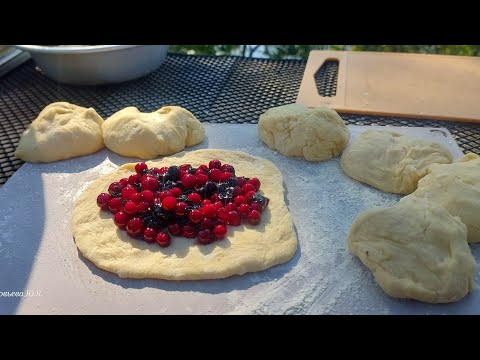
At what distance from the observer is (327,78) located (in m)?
2.97

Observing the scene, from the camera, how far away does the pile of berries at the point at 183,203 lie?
5.74 feet

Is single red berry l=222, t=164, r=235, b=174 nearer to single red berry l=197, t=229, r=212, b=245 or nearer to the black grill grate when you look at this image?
single red berry l=197, t=229, r=212, b=245

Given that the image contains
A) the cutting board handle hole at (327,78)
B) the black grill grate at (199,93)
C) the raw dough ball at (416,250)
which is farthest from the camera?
the cutting board handle hole at (327,78)

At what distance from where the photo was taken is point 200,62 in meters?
3.22

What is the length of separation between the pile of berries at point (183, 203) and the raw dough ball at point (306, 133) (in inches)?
13.3

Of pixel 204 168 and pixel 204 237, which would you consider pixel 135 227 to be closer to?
pixel 204 237

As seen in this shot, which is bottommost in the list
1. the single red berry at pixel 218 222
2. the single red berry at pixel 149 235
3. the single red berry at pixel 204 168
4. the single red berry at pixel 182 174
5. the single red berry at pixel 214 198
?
the single red berry at pixel 149 235

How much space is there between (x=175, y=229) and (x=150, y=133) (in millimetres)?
670

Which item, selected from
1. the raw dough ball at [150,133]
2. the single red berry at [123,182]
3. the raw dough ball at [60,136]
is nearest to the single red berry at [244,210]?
the single red berry at [123,182]

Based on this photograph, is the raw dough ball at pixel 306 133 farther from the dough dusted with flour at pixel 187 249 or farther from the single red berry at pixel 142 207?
the single red berry at pixel 142 207

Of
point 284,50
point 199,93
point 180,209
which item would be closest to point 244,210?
point 180,209
